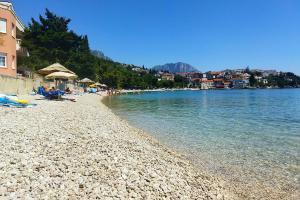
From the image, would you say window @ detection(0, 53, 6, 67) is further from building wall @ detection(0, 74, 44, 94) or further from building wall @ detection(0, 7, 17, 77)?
building wall @ detection(0, 74, 44, 94)

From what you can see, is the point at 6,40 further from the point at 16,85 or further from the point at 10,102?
the point at 10,102

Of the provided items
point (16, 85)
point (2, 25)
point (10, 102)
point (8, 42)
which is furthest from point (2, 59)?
point (10, 102)

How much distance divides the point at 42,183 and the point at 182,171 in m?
3.58

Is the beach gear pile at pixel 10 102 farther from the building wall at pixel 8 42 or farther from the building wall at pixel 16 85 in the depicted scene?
the building wall at pixel 8 42

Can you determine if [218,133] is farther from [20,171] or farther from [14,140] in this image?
[20,171]

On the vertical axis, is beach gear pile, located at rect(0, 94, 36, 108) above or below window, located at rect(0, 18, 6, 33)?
below

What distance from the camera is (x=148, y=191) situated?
5.92 metres

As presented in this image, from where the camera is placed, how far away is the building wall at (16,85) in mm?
23594

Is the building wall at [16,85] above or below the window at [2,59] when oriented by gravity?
below

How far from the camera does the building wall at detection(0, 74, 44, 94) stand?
23594 mm

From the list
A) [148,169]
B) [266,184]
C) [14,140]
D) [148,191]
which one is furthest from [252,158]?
[14,140]

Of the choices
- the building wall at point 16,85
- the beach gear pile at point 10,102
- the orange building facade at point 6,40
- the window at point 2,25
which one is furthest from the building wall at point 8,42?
the beach gear pile at point 10,102

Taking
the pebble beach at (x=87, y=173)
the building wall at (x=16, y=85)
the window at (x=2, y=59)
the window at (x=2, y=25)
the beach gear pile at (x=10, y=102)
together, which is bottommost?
the pebble beach at (x=87, y=173)

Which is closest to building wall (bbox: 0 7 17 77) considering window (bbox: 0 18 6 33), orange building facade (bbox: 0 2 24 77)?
orange building facade (bbox: 0 2 24 77)
